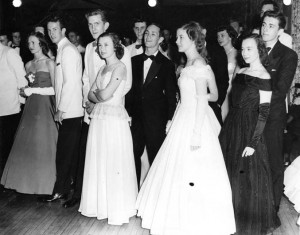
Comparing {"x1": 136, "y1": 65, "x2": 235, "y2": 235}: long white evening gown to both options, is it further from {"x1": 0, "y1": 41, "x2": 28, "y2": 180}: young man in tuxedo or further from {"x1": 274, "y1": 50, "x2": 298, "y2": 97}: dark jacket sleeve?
{"x1": 0, "y1": 41, "x2": 28, "y2": 180}: young man in tuxedo

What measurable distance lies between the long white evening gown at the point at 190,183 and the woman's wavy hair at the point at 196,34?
22cm

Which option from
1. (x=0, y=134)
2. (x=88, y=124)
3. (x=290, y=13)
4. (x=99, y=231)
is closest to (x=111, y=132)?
(x=88, y=124)

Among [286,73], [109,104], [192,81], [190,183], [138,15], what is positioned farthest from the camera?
[138,15]

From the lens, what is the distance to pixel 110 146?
3350mm

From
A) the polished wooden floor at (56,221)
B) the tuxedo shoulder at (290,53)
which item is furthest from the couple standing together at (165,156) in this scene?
the tuxedo shoulder at (290,53)

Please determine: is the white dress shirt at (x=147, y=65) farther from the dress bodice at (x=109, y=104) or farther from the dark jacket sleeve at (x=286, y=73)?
the dark jacket sleeve at (x=286, y=73)

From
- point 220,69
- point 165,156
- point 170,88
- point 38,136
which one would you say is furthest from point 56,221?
point 220,69

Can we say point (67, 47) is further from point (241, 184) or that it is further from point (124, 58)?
point (241, 184)

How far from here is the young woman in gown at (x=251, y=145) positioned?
121 inches

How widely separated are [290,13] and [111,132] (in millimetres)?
4117

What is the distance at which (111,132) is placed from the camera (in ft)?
11.0

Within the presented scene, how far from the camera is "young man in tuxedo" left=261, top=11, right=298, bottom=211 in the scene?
3299mm

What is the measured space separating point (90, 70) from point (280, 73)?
5.77 feet

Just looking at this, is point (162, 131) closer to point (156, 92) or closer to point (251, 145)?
point (156, 92)
